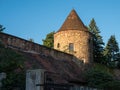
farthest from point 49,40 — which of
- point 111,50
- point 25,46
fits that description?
point 25,46

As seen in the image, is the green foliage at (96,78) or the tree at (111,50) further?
the tree at (111,50)

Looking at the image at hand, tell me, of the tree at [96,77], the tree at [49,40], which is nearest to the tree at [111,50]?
the tree at [49,40]

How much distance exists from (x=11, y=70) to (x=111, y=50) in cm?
3951

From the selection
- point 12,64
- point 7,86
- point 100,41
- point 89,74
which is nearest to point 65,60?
point 89,74

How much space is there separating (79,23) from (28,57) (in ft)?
42.4

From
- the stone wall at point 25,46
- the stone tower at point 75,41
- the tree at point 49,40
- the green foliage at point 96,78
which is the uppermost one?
the tree at point 49,40

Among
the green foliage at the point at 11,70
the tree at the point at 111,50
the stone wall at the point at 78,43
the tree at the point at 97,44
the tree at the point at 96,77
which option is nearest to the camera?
the green foliage at the point at 11,70

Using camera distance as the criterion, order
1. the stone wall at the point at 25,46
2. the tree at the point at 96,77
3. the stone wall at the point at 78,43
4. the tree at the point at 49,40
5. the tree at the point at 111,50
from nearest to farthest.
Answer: the stone wall at the point at 25,46 → the tree at the point at 96,77 → the stone wall at the point at 78,43 → the tree at the point at 111,50 → the tree at the point at 49,40

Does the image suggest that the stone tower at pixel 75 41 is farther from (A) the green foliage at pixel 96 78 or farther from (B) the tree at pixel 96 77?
(A) the green foliage at pixel 96 78

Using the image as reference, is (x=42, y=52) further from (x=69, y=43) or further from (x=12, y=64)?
(x=12, y=64)

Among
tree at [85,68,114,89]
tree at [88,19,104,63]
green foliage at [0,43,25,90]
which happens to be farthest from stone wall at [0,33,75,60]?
tree at [88,19,104,63]

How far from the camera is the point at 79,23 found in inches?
1591

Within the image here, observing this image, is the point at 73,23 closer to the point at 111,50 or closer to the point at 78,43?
the point at 78,43

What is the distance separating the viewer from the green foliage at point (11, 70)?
10836mm
